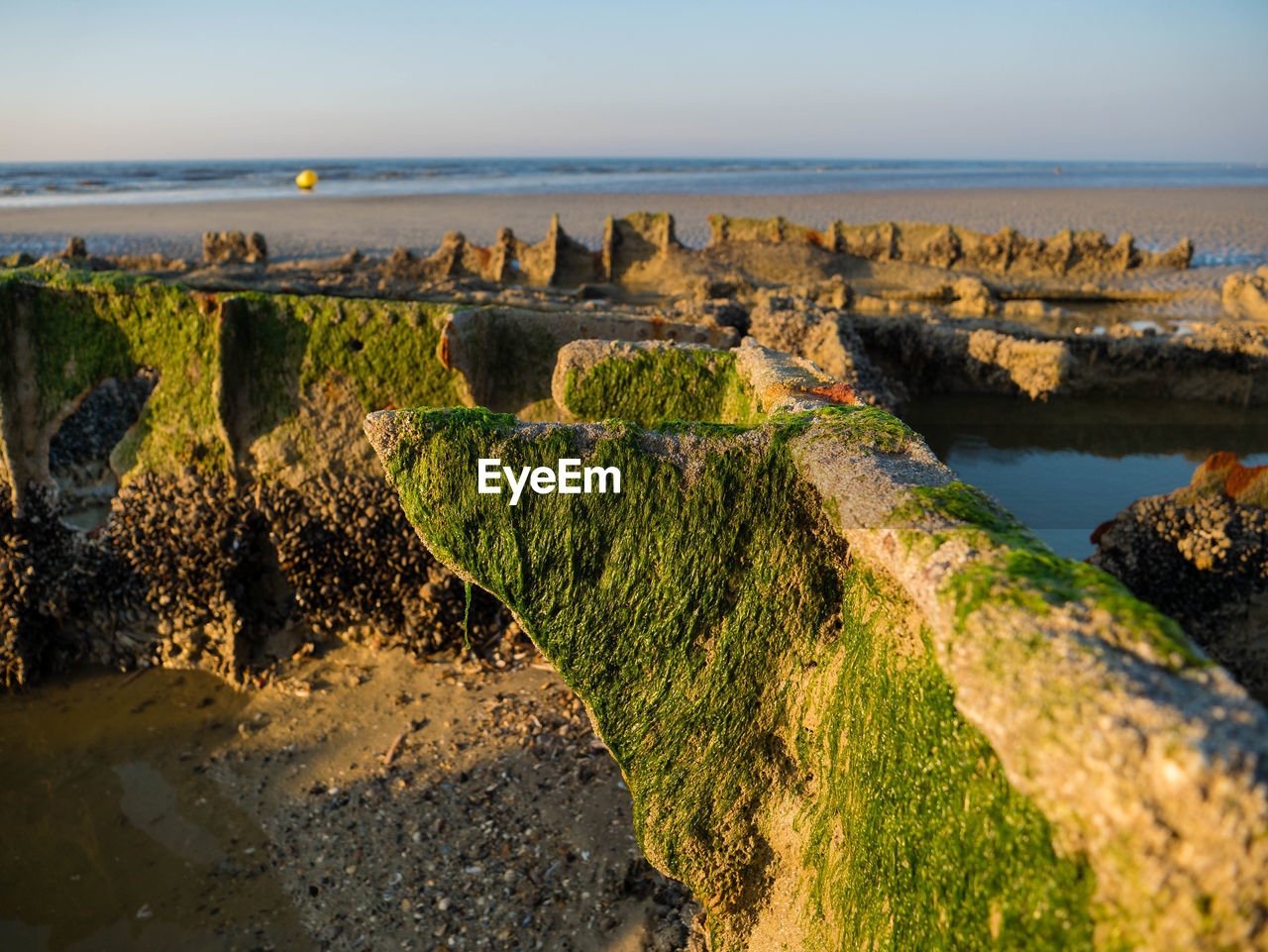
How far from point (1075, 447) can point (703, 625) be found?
14.3m

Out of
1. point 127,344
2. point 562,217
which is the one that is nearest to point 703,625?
point 127,344

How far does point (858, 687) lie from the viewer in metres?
4.42

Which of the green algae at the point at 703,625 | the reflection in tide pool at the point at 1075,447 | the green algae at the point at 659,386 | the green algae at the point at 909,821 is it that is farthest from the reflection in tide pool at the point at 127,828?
the reflection in tide pool at the point at 1075,447

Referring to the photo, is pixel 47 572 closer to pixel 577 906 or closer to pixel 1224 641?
pixel 577 906

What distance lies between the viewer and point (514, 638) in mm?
9938

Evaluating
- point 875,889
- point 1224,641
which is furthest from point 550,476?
point 1224,641

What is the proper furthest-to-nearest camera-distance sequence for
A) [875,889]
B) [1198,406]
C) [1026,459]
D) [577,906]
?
[1198,406] < [1026,459] < [577,906] < [875,889]

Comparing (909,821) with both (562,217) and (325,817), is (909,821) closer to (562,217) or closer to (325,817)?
(325,817)

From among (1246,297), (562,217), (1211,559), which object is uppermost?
(562,217)

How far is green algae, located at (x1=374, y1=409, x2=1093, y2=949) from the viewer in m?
4.78

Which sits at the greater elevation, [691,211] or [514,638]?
[691,211]

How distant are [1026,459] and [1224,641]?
785cm

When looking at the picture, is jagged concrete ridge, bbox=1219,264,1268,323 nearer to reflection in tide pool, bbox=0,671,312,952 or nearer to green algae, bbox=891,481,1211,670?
green algae, bbox=891,481,1211,670

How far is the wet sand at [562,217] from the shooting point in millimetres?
41562
